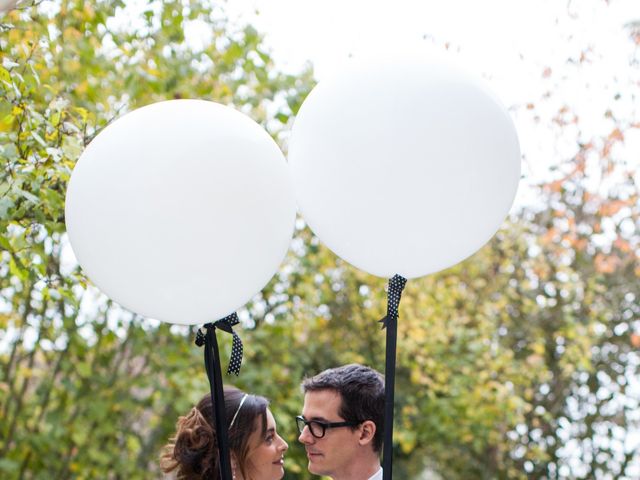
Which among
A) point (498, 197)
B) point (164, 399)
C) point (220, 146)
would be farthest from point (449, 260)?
point (164, 399)

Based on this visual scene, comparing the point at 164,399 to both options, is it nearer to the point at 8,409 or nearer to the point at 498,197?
the point at 8,409

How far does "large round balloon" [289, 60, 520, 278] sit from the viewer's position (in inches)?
75.3

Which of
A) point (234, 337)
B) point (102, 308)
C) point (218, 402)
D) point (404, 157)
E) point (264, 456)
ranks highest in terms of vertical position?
point (404, 157)

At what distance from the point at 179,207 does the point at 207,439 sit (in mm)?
899

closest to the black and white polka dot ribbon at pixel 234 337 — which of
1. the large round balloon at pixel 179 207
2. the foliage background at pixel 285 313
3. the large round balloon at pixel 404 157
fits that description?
the large round balloon at pixel 179 207

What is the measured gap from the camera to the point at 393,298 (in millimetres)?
2082

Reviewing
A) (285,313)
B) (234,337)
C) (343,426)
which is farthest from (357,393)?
(285,313)

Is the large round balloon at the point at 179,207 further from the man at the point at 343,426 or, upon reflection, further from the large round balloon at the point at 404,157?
the man at the point at 343,426

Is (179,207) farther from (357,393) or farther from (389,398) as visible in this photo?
(357,393)

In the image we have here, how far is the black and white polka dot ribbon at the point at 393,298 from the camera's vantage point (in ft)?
6.72

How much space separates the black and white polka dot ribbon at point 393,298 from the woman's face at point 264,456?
2.36 feet

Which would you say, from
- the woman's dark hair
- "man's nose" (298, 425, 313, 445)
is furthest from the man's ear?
the woman's dark hair

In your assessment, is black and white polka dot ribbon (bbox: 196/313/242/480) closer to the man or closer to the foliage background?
the man

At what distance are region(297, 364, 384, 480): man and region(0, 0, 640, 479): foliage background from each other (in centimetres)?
92
